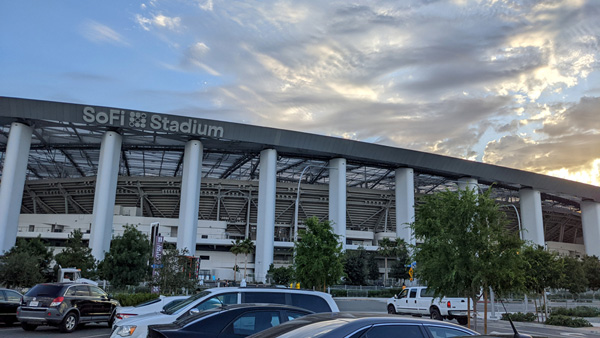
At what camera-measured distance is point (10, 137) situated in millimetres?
49875

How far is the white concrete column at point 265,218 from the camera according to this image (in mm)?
56125

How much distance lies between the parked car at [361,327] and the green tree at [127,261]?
3663 cm

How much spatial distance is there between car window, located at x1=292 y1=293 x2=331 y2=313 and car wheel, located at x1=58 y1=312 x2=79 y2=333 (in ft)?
35.0

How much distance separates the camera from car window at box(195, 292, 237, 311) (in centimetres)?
1093

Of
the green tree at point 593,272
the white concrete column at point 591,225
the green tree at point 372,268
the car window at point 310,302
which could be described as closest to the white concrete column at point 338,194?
the green tree at point 372,268

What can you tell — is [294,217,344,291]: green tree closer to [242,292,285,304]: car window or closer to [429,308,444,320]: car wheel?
[429,308,444,320]: car wheel

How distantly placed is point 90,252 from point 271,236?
19535 millimetres

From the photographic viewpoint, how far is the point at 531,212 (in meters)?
74.2

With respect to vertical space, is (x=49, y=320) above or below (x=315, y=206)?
below

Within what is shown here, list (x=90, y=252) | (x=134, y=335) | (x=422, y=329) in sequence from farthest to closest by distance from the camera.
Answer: (x=90, y=252), (x=134, y=335), (x=422, y=329)

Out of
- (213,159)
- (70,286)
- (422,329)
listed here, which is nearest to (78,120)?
(213,159)

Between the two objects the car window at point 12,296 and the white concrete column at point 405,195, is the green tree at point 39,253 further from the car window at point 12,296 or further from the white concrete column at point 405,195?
the white concrete column at point 405,195

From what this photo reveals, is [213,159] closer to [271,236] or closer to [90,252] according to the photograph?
[271,236]

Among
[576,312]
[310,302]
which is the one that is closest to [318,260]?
[576,312]
